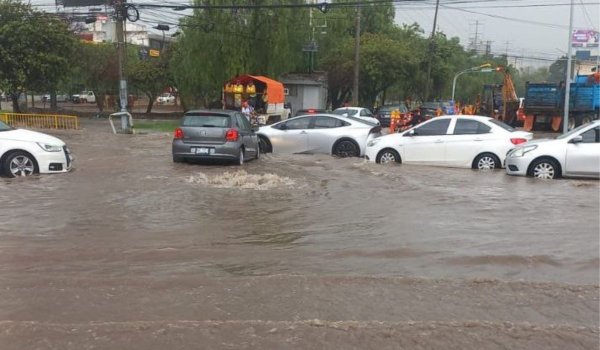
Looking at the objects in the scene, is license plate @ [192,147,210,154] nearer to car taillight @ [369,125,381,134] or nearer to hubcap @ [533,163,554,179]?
car taillight @ [369,125,381,134]

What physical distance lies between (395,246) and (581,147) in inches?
289

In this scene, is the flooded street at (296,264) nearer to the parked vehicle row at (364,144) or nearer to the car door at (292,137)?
the parked vehicle row at (364,144)

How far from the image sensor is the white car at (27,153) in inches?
479

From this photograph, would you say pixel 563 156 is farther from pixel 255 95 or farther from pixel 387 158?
pixel 255 95

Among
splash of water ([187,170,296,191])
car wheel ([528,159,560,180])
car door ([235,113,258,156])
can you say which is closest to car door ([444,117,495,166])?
car wheel ([528,159,560,180])

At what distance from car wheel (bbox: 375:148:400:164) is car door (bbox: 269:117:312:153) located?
2.82 meters

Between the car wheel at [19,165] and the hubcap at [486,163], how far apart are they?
31.5ft

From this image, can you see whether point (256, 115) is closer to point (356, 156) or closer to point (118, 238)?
point (356, 156)

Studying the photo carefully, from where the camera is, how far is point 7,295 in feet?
17.0

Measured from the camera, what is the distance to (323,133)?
1750 centimetres

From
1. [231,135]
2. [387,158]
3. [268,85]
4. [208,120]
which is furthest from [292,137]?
[268,85]

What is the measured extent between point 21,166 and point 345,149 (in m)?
8.44

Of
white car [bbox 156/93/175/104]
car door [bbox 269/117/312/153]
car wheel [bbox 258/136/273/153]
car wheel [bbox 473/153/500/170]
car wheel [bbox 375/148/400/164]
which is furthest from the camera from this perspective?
white car [bbox 156/93/175/104]

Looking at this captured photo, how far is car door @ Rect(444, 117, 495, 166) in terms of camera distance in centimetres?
→ 1451
